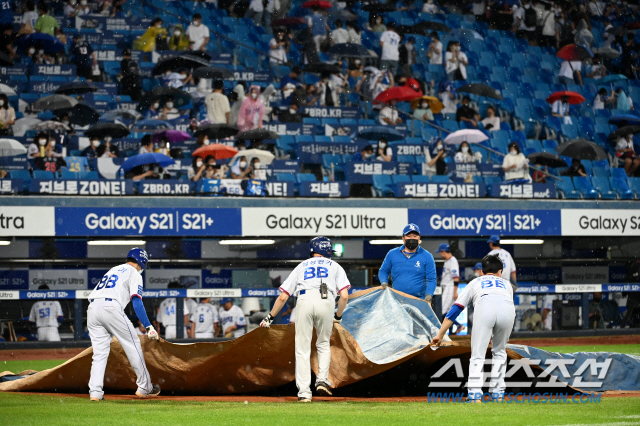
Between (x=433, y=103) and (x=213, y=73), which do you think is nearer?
(x=213, y=73)

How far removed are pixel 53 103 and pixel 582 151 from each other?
12.7 metres

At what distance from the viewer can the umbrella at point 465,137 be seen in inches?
838

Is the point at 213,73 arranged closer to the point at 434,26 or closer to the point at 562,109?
the point at 434,26

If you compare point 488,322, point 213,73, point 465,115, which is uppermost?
point 213,73

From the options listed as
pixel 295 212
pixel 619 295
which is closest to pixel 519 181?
pixel 619 295

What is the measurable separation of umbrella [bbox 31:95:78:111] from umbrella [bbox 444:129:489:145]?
29.8 ft

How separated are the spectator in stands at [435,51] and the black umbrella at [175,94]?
8356 millimetres

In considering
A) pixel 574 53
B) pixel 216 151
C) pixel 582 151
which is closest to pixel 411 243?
pixel 216 151

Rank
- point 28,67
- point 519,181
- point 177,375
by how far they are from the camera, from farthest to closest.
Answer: point 28,67 < point 519,181 < point 177,375

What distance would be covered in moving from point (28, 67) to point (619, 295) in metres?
15.5

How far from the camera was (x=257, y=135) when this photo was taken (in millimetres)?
20000

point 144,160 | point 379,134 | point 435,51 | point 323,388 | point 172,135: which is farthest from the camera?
point 435,51

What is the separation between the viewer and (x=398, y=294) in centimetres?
1051

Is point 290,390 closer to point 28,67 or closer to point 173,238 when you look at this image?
point 173,238
